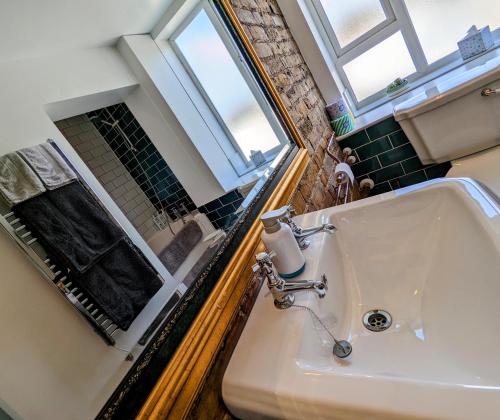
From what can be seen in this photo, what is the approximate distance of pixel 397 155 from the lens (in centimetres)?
175

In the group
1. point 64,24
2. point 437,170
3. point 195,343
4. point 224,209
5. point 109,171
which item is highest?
point 64,24

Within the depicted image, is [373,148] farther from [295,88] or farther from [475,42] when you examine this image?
[475,42]

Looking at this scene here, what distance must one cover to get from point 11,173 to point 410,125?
63.8 inches

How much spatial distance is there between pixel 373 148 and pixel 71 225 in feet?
5.76

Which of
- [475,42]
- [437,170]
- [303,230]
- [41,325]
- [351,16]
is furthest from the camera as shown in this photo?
[351,16]

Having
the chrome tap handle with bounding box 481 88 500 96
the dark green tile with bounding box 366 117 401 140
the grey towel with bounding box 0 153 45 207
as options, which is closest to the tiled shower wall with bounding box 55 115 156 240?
the grey towel with bounding box 0 153 45 207

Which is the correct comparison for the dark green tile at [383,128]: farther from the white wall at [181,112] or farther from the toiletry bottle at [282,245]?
the toiletry bottle at [282,245]

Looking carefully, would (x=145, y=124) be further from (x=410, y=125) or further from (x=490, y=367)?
(x=410, y=125)

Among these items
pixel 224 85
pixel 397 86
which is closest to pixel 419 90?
pixel 397 86

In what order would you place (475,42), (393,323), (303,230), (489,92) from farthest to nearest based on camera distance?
(475,42) → (489,92) → (303,230) → (393,323)

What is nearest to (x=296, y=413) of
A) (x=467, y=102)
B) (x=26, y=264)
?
(x=26, y=264)

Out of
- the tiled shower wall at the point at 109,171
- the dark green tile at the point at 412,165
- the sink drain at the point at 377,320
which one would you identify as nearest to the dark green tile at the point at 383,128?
the dark green tile at the point at 412,165

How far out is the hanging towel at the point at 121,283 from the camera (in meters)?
0.46

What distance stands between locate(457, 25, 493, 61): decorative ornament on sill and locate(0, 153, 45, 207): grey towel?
2.18 metres
